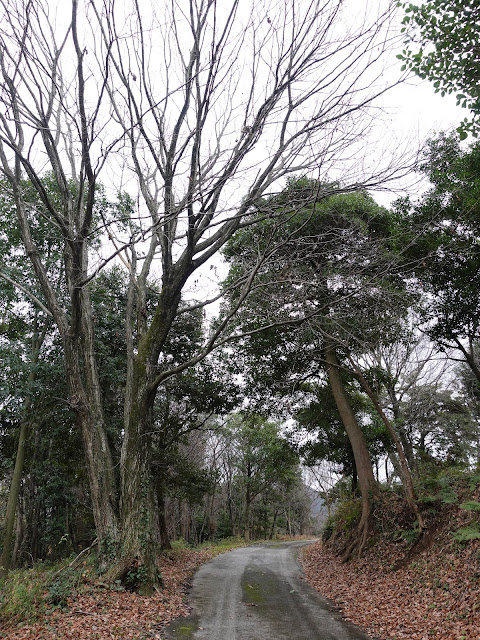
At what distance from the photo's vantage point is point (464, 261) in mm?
10242

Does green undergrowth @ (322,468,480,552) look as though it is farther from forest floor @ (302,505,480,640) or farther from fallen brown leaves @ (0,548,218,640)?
fallen brown leaves @ (0,548,218,640)

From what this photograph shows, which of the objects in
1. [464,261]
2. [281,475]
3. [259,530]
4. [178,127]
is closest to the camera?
[178,127]

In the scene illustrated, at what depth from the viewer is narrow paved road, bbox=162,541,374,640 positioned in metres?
5.96

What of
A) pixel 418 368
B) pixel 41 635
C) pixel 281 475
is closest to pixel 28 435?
pixel 41 635

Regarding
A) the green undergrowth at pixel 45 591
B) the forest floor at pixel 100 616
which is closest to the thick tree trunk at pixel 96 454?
the green undergrowth at pixel 45 591

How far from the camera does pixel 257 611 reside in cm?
731

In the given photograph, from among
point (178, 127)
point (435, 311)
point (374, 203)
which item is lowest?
point (435, 311)

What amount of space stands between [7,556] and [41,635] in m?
9.30

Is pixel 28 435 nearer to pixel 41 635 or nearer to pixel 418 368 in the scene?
pixel 41 635

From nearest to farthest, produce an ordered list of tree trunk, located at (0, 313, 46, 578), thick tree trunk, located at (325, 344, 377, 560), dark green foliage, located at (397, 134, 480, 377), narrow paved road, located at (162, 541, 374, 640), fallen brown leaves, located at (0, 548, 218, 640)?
1. fallen brown leaves, located at (0, 548, 218, 640)
2. narrow paved road, located at (162, 541, 374, 640)
3. dark green foliage, located at (397, 134, 480, 377)
4. thick tree trunk, located at (325, 344, 377, 560)
5. tree trunk, located at (0, 313, 46, 578)

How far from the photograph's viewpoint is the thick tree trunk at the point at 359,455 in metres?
11.4

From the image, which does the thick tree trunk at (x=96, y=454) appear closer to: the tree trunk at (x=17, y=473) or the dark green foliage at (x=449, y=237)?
the tree trunk at (x=17, y=473)

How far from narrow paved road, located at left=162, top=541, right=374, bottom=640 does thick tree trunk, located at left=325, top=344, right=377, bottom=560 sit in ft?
6.76

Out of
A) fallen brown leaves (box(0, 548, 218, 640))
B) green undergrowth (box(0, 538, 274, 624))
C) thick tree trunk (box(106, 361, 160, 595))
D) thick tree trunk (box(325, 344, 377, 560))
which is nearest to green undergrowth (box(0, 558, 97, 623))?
green undergrowth (box(0, 538, 274, 624))
